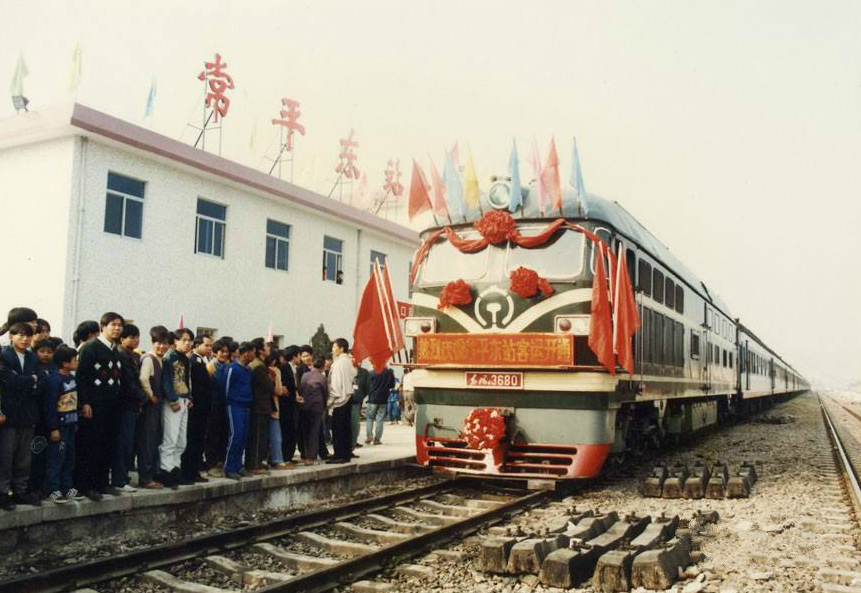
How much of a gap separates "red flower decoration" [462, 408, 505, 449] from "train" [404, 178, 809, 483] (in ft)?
0.04

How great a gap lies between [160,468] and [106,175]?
10.0 metres

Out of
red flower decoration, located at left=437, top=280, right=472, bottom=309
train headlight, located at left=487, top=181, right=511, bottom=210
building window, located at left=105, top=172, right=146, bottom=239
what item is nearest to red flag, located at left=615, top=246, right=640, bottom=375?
train headlight, located at left=487, top=181, right=511, bottom=210

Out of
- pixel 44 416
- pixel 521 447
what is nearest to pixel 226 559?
pixel 44 416

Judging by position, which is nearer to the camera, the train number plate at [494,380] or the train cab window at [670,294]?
the train number plate at [494,380]

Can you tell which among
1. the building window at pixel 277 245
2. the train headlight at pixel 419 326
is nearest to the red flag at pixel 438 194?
the train headlight at pixel 419 326

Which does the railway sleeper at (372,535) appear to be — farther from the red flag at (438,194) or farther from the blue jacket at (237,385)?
the red flag at (438,194)

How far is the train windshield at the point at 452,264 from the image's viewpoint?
8781mm

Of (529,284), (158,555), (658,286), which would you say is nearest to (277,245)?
(658,286)

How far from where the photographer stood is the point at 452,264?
29.5 ft

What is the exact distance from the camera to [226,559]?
552cm

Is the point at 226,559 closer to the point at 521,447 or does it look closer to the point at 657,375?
the point at 521,447

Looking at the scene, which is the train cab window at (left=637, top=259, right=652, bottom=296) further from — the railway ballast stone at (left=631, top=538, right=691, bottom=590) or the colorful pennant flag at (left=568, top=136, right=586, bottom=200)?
the railway ballast stone at (left=631, top=538, right=691, bottom=590)

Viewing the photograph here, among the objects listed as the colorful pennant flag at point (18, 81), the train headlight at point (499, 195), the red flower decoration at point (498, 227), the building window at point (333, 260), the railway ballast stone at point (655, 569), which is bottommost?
the railway ballast stone at point (655, 569)

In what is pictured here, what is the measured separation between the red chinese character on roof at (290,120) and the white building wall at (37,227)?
293 inches
